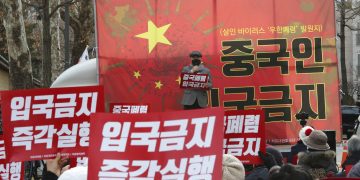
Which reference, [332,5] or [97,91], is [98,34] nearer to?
[332,5]

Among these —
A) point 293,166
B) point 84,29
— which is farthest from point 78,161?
point 84,29

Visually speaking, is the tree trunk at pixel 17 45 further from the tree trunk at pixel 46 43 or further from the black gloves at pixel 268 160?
the black gloves at pixel 268 160

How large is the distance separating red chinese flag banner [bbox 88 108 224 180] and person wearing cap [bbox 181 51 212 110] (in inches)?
291

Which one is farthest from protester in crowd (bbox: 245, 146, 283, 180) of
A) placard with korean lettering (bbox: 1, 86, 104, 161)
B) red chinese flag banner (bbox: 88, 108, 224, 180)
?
placard with korean lettering (bbox: 1, 86, 104, 161)

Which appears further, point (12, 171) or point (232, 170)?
point (12, 171)

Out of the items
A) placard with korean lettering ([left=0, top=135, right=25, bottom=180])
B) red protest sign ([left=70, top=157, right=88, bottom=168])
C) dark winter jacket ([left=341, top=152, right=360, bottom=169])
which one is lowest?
placard with korean lettering ([left=0, top=135, right=25, bottom=180])

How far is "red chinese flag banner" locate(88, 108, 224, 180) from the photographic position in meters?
4.82

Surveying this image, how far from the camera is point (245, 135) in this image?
859cm

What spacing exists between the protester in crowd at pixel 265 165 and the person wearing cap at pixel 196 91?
14.9 ft

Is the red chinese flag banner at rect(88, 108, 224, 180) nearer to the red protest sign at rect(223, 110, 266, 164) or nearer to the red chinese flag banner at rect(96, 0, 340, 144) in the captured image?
the red protest sign at rect(223, 110, 266, 164)

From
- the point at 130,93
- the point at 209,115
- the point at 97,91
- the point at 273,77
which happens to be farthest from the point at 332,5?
the point at 209,115

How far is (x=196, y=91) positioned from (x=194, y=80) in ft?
0.92

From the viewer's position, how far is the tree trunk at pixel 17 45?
1958 cm

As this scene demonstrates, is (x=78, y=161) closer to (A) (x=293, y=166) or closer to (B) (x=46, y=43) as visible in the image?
(A) (x=293, y=166)
